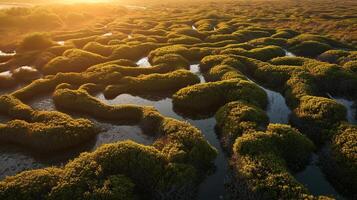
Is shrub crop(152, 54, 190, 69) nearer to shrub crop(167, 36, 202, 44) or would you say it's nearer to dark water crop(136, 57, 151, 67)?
dark water crop(136, 57, 151, 67)

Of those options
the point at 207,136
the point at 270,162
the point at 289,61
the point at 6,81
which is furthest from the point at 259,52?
the point at 6,81

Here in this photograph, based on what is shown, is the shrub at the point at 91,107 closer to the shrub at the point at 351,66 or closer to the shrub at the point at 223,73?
the shrub at the point at 223,73

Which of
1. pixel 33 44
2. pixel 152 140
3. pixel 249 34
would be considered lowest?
pixel 249 34

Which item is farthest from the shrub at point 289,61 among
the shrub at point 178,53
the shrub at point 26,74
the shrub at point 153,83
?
the shrub at point 26,74

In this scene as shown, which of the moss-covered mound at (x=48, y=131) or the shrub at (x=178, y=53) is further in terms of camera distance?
the shrub at (x=178, y=53)

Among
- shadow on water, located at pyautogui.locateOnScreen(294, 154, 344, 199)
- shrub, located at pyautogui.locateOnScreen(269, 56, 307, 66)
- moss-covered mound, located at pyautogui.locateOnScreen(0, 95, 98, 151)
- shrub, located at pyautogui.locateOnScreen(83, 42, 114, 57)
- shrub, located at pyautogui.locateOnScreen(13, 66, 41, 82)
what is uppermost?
moss-covered mound, located at pyautogui.locateOnScreen(0, 95, 98, 151)

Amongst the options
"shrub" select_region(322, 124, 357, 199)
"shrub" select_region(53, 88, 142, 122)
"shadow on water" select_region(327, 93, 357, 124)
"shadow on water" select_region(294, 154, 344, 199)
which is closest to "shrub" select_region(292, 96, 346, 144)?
"shrub" select_region(322, 124, 357, 199)

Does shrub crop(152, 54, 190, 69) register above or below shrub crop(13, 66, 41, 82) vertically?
above

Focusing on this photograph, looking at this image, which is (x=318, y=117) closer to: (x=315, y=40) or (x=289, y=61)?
(x=289, y=61)

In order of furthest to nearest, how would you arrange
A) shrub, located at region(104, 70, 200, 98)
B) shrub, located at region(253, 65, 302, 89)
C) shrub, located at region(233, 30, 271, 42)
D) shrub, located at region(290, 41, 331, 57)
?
shrub, located at region(233, 30, 271, 42), shrub, located at region(290, 41, 331, 57), shrub, located at region(253, 65, 302, 89), shrub, located at region(104, 70, 200, 98)

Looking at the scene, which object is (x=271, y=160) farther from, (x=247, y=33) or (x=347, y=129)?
(x=247, y=33)

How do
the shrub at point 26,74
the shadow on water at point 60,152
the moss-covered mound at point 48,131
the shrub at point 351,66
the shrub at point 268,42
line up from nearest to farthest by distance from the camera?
the shadow on water at point 60,152 → the moss-covered mound at point 48,131 → the shrub at point 351,66 → the shrub at point 26,74 → the shrub at point 268,42

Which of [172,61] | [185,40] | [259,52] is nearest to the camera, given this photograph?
[172,61]
